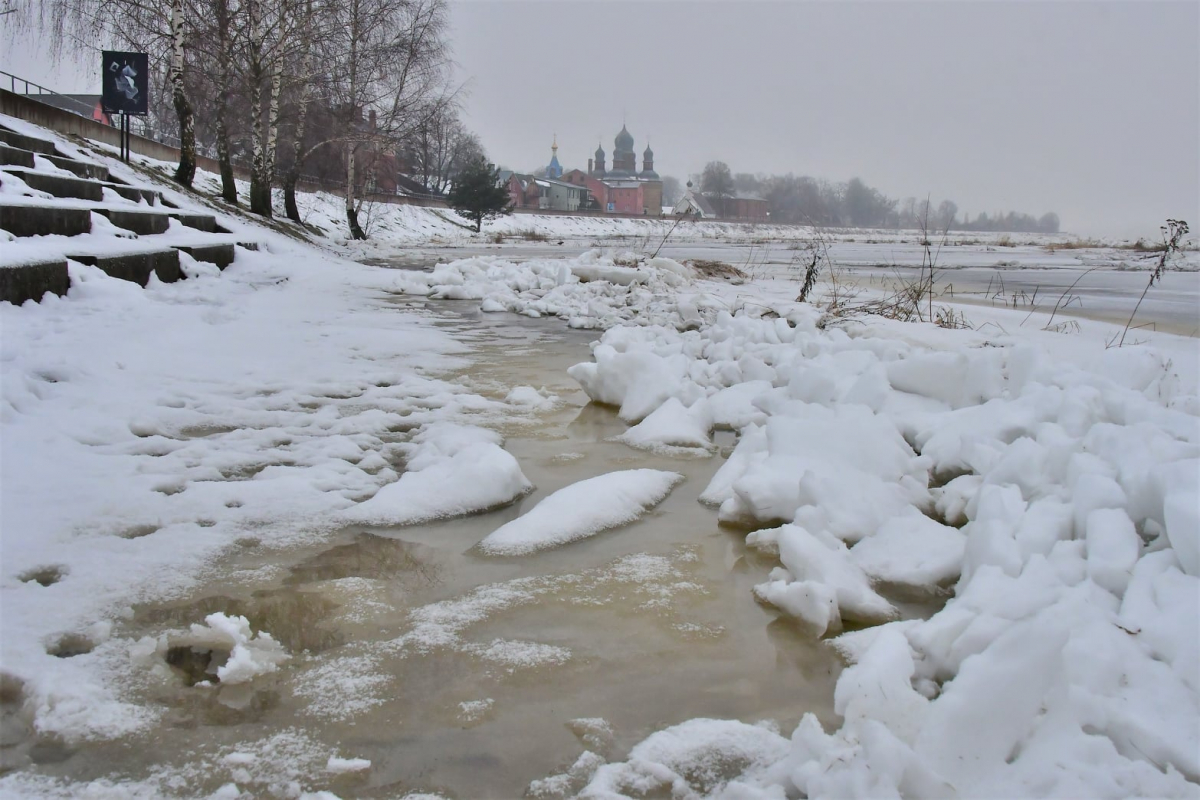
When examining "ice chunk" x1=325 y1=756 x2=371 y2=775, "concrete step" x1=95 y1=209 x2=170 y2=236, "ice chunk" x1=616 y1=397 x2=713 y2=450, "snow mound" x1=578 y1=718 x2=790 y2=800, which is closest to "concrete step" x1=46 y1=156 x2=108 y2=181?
"concrete step" x1=95 y1=209 x2=170 y2=236

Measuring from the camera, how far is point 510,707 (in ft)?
4.46

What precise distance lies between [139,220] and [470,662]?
23.8 feet

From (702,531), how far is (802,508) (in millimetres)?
303

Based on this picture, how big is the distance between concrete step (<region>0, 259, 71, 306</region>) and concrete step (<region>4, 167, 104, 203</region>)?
3245 mm

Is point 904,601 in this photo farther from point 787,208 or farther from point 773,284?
point 787,208

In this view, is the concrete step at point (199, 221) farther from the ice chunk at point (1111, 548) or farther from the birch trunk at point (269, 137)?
the ice chunk at point (1111, 548)

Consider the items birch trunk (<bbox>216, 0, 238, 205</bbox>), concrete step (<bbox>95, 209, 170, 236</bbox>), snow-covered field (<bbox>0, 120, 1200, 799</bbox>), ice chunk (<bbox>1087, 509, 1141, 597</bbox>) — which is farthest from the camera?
birch trunk (<bbox>216, 0, 238, 205</bbox>)

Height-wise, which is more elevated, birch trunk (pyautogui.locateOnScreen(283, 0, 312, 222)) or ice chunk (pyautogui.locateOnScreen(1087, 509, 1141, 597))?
birch trunk (pyautogui.locateOnScreen(283, 0, 312, 222))

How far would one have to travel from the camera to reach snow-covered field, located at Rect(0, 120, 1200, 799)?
3.80 feet

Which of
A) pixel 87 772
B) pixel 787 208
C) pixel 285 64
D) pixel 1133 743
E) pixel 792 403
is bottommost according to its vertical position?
pixel 87 772

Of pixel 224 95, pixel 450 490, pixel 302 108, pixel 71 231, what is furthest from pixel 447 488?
pixel 302 108

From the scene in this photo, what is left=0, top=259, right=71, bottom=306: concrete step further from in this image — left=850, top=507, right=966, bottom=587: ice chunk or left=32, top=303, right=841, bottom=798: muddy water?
left=850, top=507, right=966, bottom=587: ice chunk

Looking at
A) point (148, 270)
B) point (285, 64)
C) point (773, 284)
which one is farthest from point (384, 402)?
point (285, 64)

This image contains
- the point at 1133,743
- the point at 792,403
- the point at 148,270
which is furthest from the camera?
the point at 148,270
